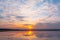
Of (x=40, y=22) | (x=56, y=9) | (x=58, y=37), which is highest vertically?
(x=56, y=9)

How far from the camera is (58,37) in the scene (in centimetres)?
173

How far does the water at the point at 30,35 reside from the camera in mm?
1700

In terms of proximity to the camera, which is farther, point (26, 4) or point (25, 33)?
point (26, 4)

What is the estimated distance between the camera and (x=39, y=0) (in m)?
1.87

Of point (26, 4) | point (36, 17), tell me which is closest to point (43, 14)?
point (36, 17)

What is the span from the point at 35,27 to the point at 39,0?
272 mm

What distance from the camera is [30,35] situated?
67.1 inches

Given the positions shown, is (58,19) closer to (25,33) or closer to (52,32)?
(52,32)

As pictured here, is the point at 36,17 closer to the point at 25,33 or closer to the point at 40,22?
the point at 40,22

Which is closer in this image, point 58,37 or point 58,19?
point 58,37

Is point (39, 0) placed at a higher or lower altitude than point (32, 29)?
higher

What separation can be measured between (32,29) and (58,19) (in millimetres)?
277

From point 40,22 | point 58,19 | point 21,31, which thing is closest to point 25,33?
point 21,31

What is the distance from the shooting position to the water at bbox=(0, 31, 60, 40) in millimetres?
1700
